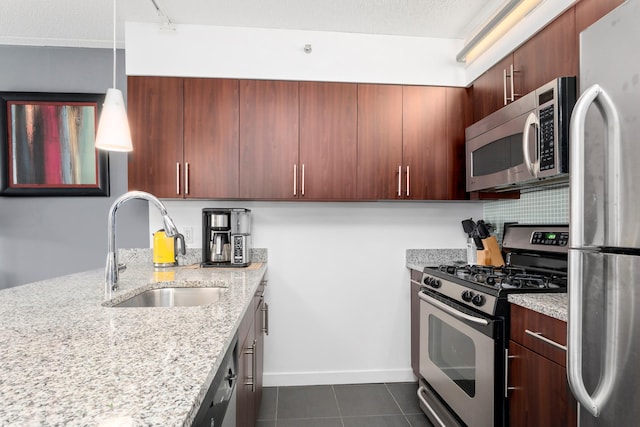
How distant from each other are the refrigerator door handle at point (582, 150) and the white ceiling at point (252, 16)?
1.46m

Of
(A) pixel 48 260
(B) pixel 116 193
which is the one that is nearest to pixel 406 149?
(B) pixel 116 193

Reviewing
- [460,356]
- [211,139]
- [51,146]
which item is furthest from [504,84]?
[51,146]

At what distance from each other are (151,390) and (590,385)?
1.06 metres

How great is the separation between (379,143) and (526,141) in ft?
3.00

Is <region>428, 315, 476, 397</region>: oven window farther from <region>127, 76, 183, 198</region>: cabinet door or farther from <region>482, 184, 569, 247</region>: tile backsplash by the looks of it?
<region>127, 76, 183, 198</region>: cabinet door

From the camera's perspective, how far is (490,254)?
2328 mm

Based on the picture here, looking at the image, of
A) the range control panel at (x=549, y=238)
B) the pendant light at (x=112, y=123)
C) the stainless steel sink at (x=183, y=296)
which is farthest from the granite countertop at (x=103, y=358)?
the range control panel at (x=549, y=238)

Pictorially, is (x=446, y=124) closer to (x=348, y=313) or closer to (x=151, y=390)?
(x=348, y=313)

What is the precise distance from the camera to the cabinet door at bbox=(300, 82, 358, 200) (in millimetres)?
2332

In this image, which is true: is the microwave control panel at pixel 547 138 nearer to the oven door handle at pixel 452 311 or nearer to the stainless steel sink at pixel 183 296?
the oven door handle at pixel 452 311

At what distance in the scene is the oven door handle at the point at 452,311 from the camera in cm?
153

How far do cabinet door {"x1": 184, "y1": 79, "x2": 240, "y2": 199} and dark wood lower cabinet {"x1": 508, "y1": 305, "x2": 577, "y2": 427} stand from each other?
5.51 feet

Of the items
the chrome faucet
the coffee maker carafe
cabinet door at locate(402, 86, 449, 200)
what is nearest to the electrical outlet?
the coffee maker carafe

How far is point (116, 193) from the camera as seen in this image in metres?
2.59
